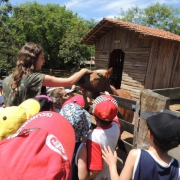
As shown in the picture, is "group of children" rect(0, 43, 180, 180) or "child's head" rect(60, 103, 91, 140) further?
"child's head" rect(60, 103, 91, 140)

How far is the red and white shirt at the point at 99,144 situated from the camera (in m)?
1.57

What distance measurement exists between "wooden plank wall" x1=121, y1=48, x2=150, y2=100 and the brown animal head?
6.18m

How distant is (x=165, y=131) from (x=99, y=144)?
0.73 metres

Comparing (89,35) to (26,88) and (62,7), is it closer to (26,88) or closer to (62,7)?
(26,88)

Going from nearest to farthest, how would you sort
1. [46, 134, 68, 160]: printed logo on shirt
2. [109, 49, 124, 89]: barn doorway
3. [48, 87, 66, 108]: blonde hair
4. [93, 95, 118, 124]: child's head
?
[46, 134, 68, 160]: printed logo on shirt
[93, 95, 118, 124]: child's head
[48, 87, 66, 108]: blonde hair
[109, 49, 124, 89]: barn doorway

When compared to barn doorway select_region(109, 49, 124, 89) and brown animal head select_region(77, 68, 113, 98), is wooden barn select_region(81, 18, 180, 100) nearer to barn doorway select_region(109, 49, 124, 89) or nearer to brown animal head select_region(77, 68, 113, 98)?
barn doorway select_region(109, 49, 124, 89)

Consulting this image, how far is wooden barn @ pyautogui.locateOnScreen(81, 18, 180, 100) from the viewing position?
895 cm

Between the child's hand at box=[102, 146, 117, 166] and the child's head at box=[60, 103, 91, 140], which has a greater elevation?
the child's head at box=[60, 103, 91, 140]

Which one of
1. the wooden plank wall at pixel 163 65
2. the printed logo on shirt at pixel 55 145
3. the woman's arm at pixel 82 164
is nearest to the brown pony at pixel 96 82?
the woman's arm at pixel 82 164

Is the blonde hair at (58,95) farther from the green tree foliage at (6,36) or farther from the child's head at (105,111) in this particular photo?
the green tree foliage at (6,36)

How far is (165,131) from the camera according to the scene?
118cm

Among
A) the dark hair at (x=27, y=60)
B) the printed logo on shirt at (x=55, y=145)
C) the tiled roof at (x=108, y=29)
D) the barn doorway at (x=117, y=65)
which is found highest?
the tiled roof at (x=108, y=29)

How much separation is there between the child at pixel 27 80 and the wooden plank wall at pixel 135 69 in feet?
25.8

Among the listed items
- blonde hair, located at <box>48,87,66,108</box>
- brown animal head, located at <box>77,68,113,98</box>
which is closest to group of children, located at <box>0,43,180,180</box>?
blonde hair, located at <box>48,87,66,108</box>
